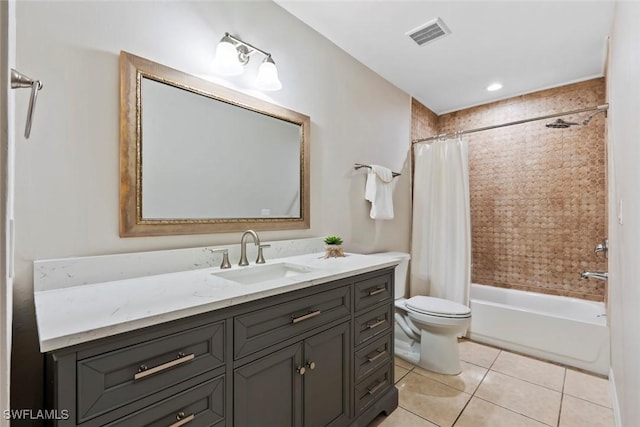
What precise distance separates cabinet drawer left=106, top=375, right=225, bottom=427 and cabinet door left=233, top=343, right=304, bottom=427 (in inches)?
2.5

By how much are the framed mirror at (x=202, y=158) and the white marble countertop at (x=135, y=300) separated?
0.27 meters

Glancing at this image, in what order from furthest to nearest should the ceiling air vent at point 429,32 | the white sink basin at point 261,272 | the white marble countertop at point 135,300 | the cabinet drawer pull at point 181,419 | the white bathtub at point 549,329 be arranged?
the white bathtub at point 549,329 → the ceiling air vent at point 429,32 → the white sink basin at point 261,272 → the cabinet drawer pull at point 181,419 → the white marble countertop at point 135,300

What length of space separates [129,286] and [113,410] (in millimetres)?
473

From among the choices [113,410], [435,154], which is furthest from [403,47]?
[113,410]

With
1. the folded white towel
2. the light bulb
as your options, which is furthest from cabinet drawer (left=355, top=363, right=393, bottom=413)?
the light bulb

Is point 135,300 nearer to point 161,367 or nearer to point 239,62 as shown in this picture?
point 161,367

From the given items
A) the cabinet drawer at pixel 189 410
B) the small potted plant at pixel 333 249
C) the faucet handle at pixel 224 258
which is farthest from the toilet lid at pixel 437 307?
the cabinet drawer at pixel 189 410

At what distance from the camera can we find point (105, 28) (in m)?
1.20

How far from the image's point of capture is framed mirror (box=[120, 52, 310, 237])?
1.27 metres

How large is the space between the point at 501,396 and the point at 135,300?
215 cm

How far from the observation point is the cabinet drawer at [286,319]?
1012mm

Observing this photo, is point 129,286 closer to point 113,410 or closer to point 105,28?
point 113,410

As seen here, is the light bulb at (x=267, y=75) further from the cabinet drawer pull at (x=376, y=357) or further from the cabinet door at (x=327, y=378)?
the cabinet drawer pull at (x=376, y=357)

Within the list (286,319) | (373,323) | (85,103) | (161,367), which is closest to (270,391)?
(286,319)
